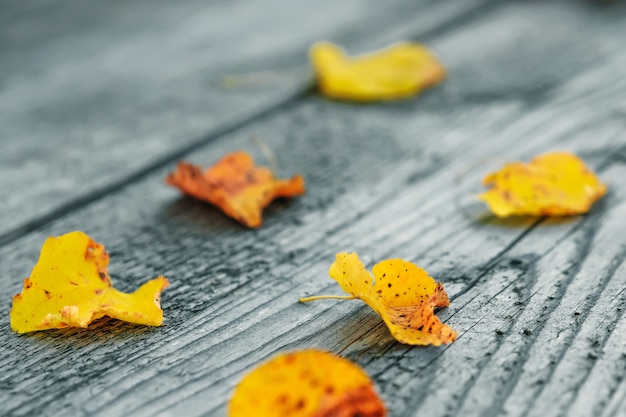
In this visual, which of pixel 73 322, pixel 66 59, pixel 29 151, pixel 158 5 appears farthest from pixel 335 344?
pixel 158 5

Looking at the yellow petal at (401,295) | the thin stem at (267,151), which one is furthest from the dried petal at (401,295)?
the thin stem at (267,151)

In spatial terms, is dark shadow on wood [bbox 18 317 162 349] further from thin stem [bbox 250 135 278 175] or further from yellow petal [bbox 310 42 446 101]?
yellow petal [bbox 310 42 446 101]

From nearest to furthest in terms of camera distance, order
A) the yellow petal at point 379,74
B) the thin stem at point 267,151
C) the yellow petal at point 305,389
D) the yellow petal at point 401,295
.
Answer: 1. the yellow petal at point 305,389
2. the yellow petal at point 401,295
3. the thin stem at point 267,151
4. the yellow petal at point 379,74

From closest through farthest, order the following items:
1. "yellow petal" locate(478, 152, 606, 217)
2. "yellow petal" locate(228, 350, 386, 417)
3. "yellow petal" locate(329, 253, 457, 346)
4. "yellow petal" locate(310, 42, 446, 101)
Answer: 1. "yellow petal" locate(228, 350, 386, 417)
2. "yellow petal" locate(329, 253, 457, 346)
3. "yellow petal" locate(478, 152, 606, 217)
4. "yellow petal" locate(310, 42, 446, 101)

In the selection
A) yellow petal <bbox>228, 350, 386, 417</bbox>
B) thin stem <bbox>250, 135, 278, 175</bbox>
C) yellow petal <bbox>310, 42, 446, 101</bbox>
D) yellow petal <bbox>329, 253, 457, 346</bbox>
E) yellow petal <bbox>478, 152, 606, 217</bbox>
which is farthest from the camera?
yellow petal <bbox>310, 42, 446, 101</bbox>

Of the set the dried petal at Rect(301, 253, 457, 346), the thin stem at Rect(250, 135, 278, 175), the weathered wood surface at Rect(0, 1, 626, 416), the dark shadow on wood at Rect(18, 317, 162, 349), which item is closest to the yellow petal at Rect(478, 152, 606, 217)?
the weathered wood surface at Rect(0, 1, 626, 416)

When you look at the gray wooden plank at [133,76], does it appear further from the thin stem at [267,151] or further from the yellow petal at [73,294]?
the yellow petal at [73,294]
